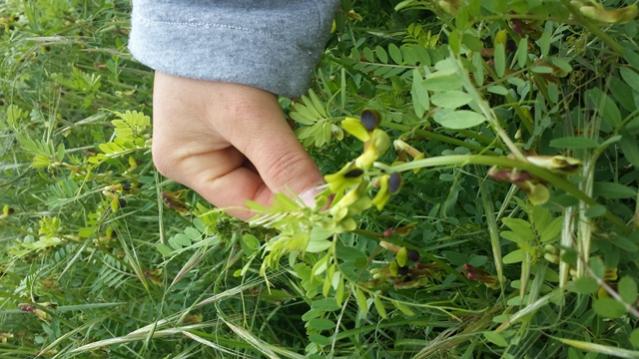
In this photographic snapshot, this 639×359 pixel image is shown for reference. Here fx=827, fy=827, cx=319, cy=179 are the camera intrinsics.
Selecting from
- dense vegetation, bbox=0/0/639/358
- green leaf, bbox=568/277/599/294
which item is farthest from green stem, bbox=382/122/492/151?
green leaf, bbox=568/277/599/294

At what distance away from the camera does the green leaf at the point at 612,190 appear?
738mm

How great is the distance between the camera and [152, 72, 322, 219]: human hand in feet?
2.91

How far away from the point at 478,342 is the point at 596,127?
290 millimetres

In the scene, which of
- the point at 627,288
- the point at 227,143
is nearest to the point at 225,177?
the point at 227,143

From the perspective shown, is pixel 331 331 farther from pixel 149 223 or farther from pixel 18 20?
pixel 18 20

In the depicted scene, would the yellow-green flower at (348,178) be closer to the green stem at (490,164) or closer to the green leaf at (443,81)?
Result: the green stem at (490,164)

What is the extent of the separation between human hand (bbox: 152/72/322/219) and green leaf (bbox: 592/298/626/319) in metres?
0.31

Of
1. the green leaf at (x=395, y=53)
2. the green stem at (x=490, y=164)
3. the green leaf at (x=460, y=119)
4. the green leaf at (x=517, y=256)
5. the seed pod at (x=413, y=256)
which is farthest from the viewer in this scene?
the green leaf at (x=395, y=53)

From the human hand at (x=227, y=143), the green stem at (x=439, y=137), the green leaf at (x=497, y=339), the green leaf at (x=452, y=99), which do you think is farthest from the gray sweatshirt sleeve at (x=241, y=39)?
the green leaf at (x=497, y=339)

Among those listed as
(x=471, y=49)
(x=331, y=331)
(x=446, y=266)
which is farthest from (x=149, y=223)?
(x=471, y=49)

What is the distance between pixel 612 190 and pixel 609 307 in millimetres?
117

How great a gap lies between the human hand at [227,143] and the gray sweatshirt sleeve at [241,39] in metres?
0.02

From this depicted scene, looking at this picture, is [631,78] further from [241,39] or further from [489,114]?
[241,39]

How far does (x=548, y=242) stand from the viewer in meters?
0.77
